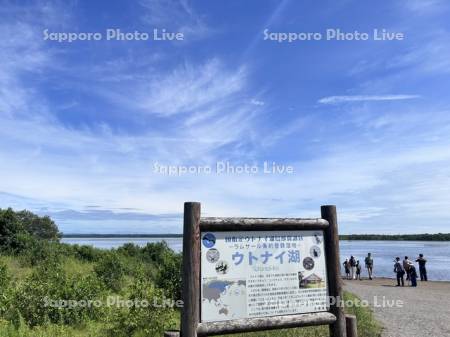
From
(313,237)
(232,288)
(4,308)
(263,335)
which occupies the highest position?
(313,237)

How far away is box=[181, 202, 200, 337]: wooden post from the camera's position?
431 centimetres

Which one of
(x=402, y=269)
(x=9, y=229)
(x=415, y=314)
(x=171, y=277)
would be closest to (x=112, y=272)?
(x=171, y=277)

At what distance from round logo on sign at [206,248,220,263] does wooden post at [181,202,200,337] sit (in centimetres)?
12

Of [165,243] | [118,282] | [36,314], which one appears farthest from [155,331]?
[165,243]

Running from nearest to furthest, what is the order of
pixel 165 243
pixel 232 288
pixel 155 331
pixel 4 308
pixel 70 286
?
pixel 232 288 < pixel 155 331 < pixel 4 308 < pixel 70 286 < pixel 165 243

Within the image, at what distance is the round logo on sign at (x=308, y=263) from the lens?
16.3 ft

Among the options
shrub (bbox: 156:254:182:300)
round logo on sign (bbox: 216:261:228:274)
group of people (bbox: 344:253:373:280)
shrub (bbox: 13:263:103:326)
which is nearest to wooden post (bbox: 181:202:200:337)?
round logo on sign (bbox: 216:261:228:274)

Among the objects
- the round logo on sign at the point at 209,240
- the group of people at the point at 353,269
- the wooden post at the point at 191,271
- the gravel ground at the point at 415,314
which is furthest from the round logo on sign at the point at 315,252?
the group of people at the point at 353,269

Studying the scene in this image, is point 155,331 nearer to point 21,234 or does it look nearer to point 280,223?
point 280,223

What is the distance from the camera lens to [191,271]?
4.40m

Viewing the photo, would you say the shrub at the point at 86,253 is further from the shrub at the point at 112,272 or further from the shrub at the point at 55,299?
the shrub at the point at 55,299

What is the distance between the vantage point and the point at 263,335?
24.5 feet

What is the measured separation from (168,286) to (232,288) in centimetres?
625

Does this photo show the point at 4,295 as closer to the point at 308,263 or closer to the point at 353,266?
the point at 308,263
